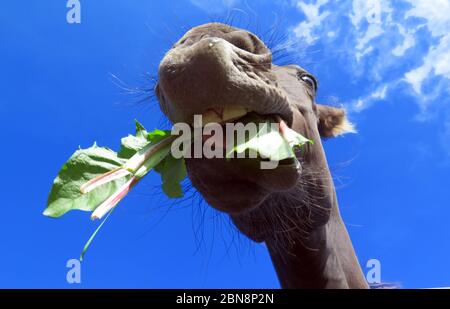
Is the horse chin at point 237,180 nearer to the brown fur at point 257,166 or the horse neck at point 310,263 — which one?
the brown fur at point 257,166

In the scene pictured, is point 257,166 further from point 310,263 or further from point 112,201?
point 310,263

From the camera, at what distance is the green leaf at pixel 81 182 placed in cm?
223

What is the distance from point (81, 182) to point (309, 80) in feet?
5.82

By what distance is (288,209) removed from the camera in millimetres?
2699

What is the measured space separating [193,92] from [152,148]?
0.56m

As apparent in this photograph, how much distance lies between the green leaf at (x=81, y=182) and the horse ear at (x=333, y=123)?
1969 millimetres

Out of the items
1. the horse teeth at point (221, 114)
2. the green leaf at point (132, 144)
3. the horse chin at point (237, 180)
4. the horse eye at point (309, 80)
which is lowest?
the horse chin at point (237, 180)

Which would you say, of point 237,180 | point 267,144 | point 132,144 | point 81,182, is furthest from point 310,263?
point 81,182

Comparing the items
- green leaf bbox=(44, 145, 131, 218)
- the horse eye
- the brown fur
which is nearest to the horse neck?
the brown fur

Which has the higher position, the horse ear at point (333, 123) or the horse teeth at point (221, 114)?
the horse ear at point (333, 123)

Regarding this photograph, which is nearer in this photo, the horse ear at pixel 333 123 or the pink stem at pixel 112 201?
the pink stem at pixel 112 201

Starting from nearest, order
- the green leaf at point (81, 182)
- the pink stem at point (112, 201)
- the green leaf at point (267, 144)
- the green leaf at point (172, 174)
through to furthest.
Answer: the pink stem at point (112, 201), the green leaf at point (267, 144), the green leaf at point (81, 182), the green leaf at point (172, 174)

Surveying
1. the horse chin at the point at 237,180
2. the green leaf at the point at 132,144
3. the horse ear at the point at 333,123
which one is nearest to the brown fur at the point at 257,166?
the horse chin at the point at 237,180

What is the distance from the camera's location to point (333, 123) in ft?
12.7
